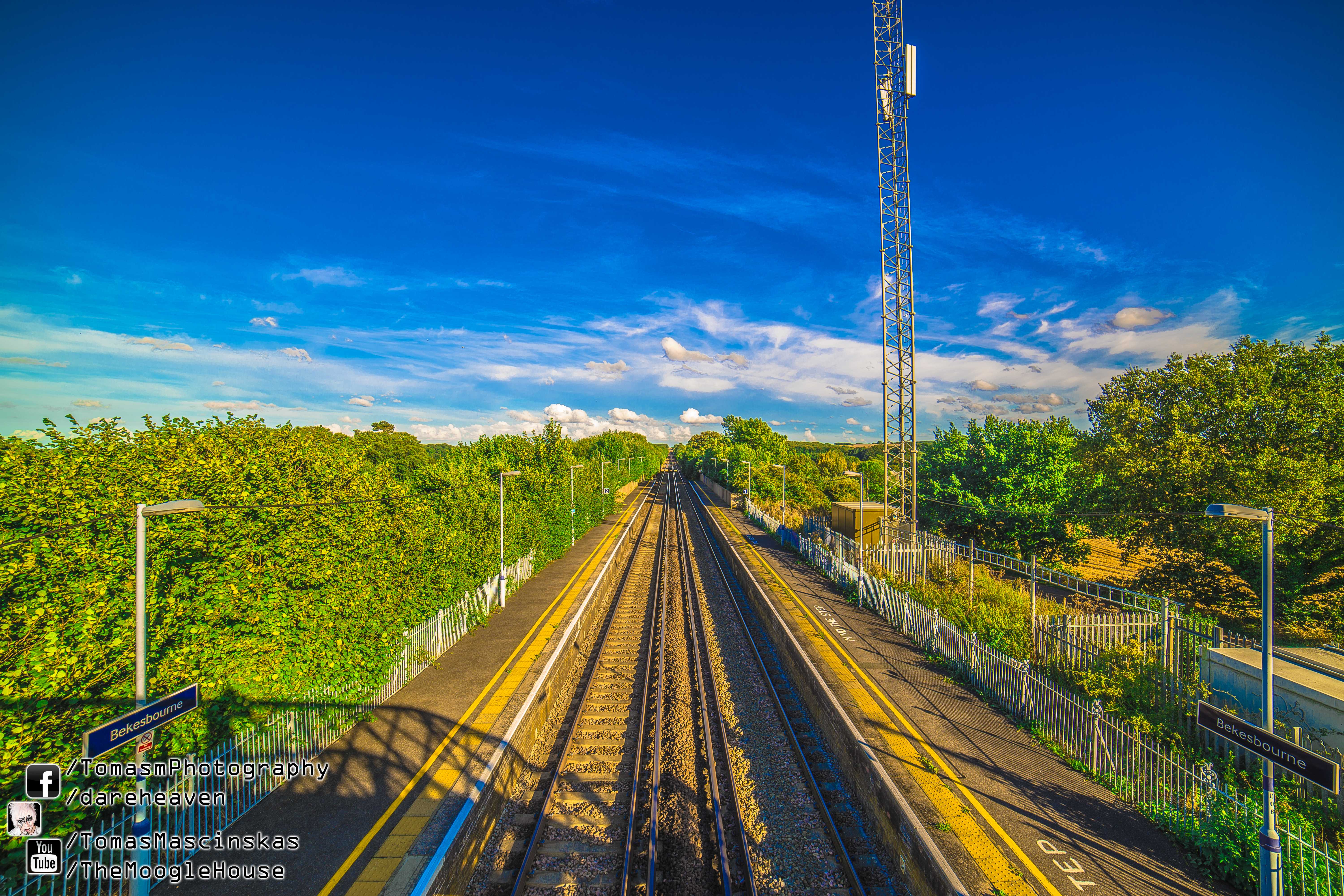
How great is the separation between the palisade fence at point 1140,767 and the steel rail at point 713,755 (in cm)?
646

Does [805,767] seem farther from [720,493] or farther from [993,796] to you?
[720,493]

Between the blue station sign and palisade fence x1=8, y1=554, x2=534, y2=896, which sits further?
palisade fence x1=8, y1=554, x2=534, y2=896

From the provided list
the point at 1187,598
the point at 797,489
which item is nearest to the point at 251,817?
the point at 1187,598

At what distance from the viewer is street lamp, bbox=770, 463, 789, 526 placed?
37938mm

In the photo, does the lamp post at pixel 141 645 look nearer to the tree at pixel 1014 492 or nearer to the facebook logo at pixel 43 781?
the facebook logo at pixel 43 781

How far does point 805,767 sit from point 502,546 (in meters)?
12.3

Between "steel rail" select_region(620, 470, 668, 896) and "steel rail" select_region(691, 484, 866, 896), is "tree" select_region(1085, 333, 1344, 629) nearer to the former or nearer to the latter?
"steel rail" select_region(691, 484, 866, 896)

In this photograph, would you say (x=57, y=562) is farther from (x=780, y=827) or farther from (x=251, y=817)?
(x=780, y=827)

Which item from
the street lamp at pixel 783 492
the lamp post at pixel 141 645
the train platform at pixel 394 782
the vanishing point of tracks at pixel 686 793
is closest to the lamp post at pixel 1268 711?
the vanishing point of tracks at pixel 686 793

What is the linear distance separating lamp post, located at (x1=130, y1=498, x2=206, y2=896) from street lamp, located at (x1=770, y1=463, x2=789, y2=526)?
105 ft

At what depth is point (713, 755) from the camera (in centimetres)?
1120

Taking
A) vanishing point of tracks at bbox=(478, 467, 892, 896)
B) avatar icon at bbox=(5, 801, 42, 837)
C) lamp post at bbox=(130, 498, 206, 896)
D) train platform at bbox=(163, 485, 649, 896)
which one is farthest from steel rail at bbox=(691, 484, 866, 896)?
avatar icon at bbox=(5, 801, 42, 837)

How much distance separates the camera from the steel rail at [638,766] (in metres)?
7.80

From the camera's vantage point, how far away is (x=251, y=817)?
7.98 m
